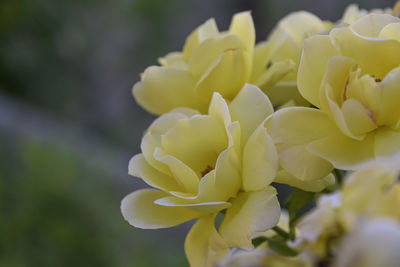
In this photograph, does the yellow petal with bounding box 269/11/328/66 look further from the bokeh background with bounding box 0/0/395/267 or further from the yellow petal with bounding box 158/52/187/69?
the bokeh background with bounding box 0/0/395/267

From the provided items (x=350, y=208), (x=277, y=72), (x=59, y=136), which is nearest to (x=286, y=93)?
(x=277, y=72)

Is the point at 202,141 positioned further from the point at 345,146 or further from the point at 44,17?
the point at 44,17

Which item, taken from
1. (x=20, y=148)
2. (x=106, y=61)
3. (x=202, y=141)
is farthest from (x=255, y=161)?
(x=106, y=61)

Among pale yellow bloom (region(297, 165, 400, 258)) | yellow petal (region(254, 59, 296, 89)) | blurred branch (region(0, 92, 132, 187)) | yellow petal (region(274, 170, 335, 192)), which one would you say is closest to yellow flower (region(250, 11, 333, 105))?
yellow petal (region(254, 59, 296, 89))

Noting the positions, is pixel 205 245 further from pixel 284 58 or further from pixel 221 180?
pixel 284 58

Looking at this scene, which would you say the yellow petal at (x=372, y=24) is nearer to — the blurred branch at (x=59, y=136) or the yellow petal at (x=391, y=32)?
the yellow petal at (x=391, y=32)
